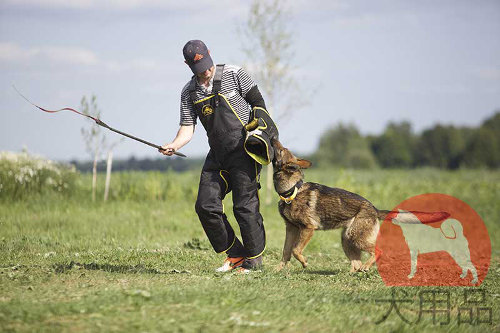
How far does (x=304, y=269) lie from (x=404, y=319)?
9.83ft

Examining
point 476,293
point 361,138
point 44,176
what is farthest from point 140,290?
point 361,138

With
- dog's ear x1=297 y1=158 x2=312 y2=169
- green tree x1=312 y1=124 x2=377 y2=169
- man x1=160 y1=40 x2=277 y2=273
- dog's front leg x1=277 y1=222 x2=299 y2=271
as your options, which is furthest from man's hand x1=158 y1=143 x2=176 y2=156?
green tree x1=312 y1=124 x2=377 y2=169

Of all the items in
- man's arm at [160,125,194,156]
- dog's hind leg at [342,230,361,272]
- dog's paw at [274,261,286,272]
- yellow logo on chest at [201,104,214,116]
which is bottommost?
dog's paw at [274,261,286,272]

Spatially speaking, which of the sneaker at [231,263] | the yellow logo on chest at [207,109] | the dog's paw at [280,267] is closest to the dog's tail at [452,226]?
the dog's paw at [280,267]

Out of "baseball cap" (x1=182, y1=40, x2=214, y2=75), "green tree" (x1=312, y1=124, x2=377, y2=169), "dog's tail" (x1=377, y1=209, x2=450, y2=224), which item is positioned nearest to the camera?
"baseball cap" (x1=182, y1=40, x2=214, y2=75)

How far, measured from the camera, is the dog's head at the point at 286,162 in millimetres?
7617

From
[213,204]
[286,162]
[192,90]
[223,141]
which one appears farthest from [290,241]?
[192,90]

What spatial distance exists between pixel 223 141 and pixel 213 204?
2.73ft

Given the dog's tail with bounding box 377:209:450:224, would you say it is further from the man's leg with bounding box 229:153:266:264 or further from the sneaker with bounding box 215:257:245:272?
the sneaker with bounding box 215:257:245:272

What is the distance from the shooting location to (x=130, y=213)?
13727mm

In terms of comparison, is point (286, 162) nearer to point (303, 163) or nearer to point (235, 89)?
point (303, 163)

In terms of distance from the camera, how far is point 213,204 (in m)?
7.18

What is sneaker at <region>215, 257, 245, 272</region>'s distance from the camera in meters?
7.46

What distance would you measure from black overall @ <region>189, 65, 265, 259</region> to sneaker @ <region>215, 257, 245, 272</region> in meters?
0.17
